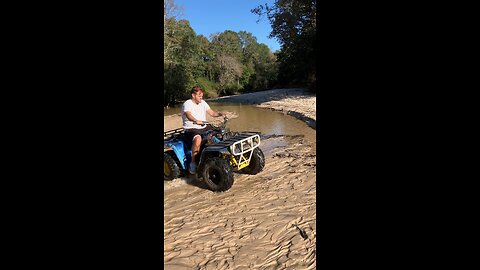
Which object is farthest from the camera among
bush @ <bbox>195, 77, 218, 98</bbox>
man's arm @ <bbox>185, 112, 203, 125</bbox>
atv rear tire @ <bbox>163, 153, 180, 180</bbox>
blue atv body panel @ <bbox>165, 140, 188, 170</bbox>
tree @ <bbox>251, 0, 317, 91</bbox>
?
bush @ <bbox>195, 77, 218, 98</bbox>

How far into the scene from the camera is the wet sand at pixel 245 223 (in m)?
3.13

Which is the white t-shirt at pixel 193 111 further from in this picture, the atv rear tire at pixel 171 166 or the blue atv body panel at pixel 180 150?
the atv rear tire at pixel 171 166

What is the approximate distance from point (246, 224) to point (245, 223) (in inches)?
1.3

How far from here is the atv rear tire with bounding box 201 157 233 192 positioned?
4816 mm

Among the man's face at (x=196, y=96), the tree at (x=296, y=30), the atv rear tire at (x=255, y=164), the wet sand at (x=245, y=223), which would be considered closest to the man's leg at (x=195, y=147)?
the wet sand at (x=245, y=223)

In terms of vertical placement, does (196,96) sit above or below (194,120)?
above

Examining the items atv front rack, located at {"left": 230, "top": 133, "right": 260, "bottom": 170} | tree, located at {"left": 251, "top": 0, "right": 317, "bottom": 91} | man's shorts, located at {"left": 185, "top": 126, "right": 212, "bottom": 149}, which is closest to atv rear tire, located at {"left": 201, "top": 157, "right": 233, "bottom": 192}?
atv front rack, located at {"left": 230, "top": 133, "right": 260, "bottom": 170}

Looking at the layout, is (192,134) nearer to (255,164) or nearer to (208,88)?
(255,164)

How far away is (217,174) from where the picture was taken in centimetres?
502

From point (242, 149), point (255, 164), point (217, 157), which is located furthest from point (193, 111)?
point (255, 164)

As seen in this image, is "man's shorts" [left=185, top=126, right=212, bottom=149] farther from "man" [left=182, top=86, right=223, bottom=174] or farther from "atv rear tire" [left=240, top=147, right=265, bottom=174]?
"atv rear tire" [left=240, top=147, right=265, bottom=174]

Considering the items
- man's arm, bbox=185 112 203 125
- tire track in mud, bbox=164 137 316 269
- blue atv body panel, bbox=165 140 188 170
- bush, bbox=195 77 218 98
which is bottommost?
tire track in mud, bbox=164 137 316 269

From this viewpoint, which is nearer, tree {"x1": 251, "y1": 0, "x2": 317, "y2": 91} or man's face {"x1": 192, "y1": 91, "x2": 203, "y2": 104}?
man's face {"x1": 192, "y1": 91, "x2": 203, "y2": 104}
